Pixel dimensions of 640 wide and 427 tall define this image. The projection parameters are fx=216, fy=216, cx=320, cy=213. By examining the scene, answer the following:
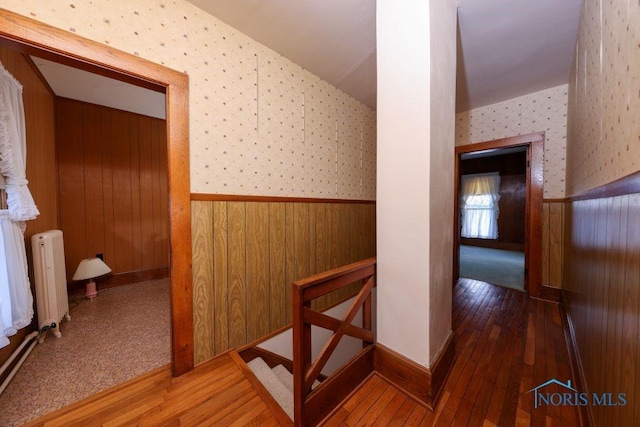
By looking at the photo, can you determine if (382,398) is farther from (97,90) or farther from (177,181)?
(97,90)

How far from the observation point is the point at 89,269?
2.44 metres

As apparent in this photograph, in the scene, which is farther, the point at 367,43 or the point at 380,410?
the point at 367,43

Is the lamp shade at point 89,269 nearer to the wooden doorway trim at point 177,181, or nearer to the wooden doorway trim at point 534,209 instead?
the wooden doorway trim at point 177,181

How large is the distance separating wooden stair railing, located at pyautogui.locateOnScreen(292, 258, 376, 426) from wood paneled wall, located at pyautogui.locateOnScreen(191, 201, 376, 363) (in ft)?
2.62

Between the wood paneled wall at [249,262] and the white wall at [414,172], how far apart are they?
96cm

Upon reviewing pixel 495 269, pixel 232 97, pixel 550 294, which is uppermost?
pixel 232 97

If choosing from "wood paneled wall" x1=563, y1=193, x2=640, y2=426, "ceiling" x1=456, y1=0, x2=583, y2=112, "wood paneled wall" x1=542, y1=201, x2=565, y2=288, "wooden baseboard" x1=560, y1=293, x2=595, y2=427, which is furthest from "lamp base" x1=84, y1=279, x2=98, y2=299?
"wood paneled wall" x1=542, y1=201, x2=565, y2=288

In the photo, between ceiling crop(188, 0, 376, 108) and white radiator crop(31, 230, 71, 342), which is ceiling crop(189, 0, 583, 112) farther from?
white radiator crop(31, 230, 71, 342)

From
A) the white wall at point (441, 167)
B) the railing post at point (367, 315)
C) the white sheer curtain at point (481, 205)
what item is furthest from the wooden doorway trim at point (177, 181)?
Answer: the white sheer curtain at point (481, 205)

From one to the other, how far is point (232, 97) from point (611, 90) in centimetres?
203

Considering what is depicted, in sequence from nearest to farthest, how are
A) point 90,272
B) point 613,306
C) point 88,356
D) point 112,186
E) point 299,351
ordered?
point 613,306 < point 299,351 < point 88,356 < point 90,272 < point 112,186

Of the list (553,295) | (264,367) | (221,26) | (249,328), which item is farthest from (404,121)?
(553,295)

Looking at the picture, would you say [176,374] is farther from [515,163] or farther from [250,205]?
[515,163]

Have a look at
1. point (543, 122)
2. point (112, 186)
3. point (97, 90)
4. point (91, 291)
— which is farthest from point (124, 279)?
point (543, 122)
